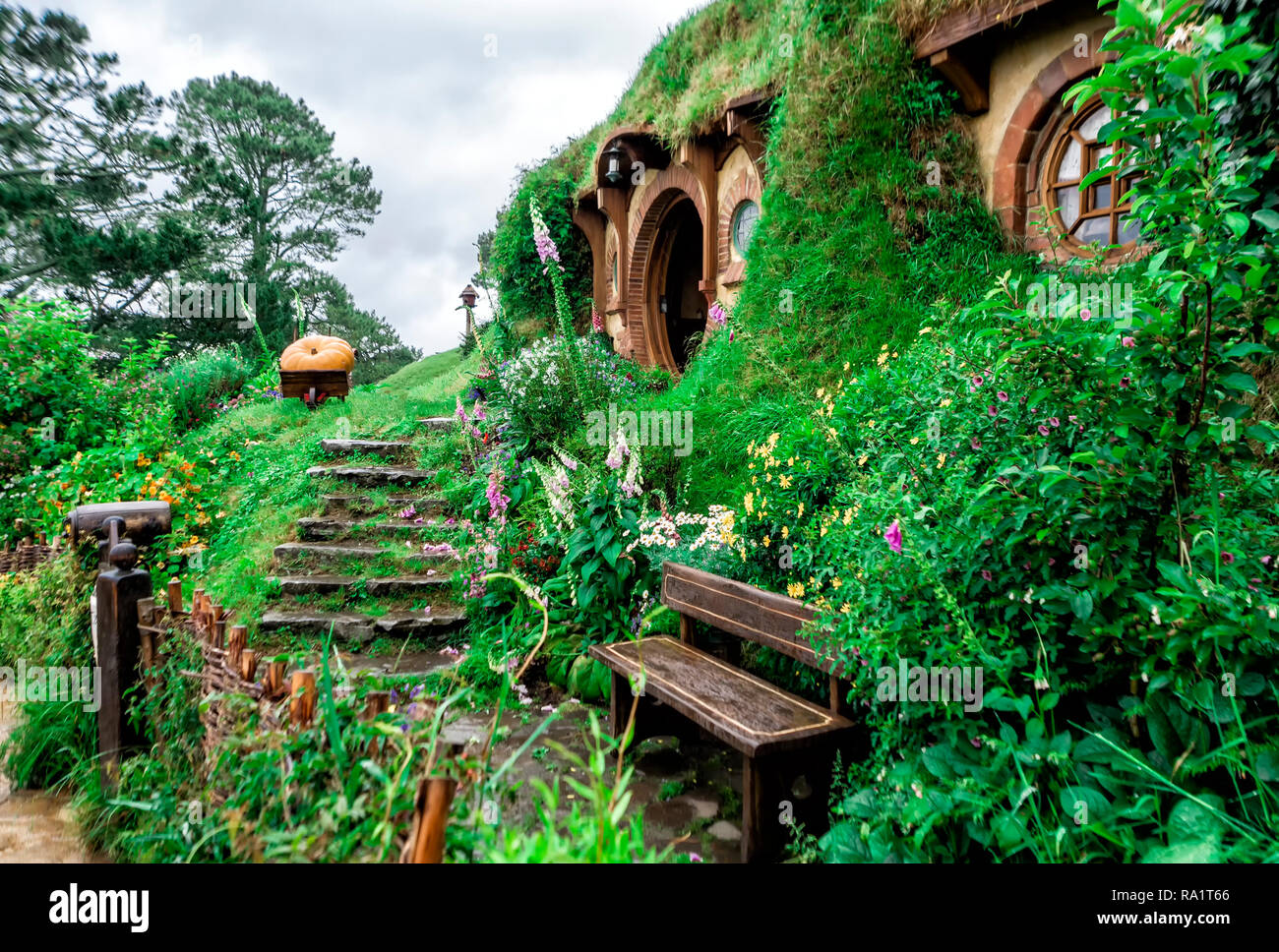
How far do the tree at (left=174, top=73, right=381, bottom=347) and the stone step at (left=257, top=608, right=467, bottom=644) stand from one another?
65.1 feet

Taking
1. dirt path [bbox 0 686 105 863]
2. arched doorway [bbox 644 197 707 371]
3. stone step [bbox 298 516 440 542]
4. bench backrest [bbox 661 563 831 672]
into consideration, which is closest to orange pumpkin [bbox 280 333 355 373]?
arched doorway [bbox 644 197 707 371]

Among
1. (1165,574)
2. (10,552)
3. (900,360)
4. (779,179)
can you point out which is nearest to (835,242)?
(779,179)

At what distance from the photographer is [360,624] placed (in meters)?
5.33

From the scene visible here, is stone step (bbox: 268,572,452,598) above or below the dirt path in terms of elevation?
above

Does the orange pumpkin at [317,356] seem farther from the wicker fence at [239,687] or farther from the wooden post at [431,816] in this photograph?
the wooden post at [431,816]

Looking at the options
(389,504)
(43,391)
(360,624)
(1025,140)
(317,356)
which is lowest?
(360,624)

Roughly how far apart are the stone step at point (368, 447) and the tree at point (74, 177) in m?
9.24

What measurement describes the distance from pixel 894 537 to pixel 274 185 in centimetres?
2881

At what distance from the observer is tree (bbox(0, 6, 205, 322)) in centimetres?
1262

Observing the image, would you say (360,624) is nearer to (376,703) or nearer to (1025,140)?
(376,703)

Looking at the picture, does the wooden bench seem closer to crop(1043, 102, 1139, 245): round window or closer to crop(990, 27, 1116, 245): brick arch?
crop(1043, 102, 1139, 245): round window

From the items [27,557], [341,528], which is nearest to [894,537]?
[341,528]
